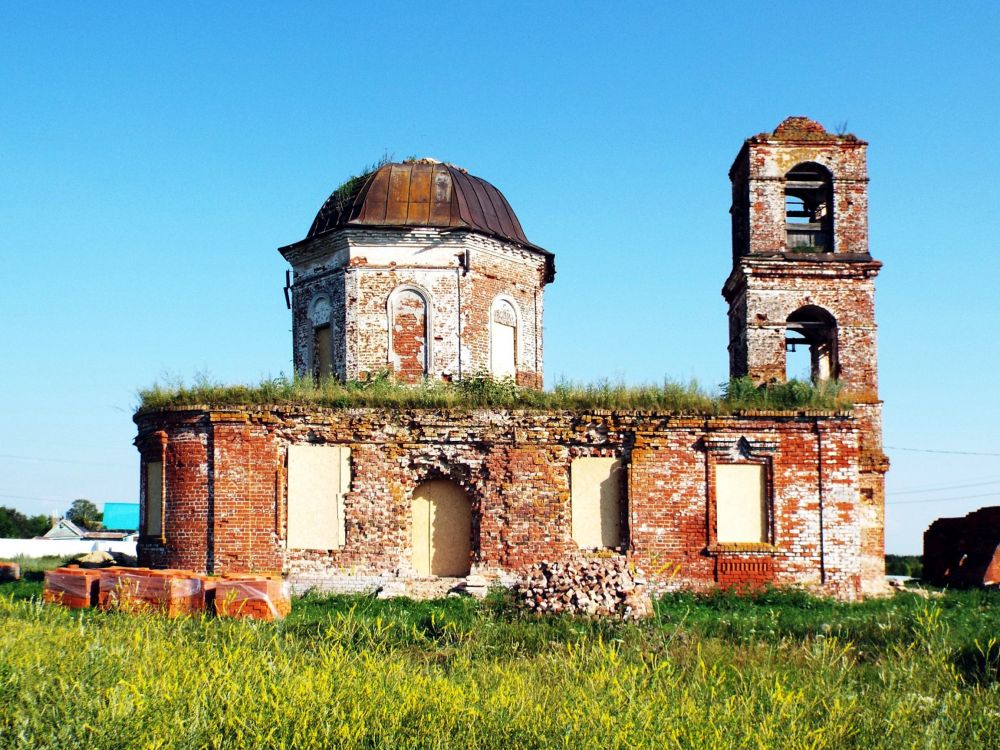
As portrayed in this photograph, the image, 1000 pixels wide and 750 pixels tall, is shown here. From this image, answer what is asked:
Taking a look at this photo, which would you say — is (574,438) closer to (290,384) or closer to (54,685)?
(290,384)

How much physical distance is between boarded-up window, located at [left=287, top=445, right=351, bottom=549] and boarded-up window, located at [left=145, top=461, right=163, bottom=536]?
7.65 ft

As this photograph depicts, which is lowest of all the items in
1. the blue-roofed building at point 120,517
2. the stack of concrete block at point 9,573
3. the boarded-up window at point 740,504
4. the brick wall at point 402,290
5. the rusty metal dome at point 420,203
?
the blue-roofed building at point 120,517

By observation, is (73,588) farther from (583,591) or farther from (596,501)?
(596,501)

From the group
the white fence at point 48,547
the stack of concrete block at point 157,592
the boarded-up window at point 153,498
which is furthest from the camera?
the white fence at point 48,547

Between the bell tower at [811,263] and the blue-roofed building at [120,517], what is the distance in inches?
1327

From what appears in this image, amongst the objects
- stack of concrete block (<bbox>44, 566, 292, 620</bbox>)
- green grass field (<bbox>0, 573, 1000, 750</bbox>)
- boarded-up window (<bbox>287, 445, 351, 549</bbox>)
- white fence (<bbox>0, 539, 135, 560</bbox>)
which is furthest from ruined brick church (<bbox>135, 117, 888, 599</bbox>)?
white fence (<bbox>0, 539, 135, 560</bbox>)

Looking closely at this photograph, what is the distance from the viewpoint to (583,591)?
12070mm

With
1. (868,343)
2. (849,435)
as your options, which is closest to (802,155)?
(868,343)

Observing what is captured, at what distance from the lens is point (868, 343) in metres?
17.6

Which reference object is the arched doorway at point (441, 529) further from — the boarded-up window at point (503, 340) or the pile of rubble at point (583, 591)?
the boarded-up window at point (503, 340)

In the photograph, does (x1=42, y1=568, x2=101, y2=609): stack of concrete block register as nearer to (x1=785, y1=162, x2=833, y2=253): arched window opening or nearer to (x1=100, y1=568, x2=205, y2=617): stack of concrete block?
(x1=100, y1=568, x2=205, y2=617): stack of concrete block

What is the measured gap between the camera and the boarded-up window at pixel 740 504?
1496 centimetres

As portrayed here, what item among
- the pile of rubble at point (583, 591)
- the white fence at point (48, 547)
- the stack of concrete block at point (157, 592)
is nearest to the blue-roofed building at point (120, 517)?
the white fence at point (48, 547)

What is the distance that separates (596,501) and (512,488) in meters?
1.32
